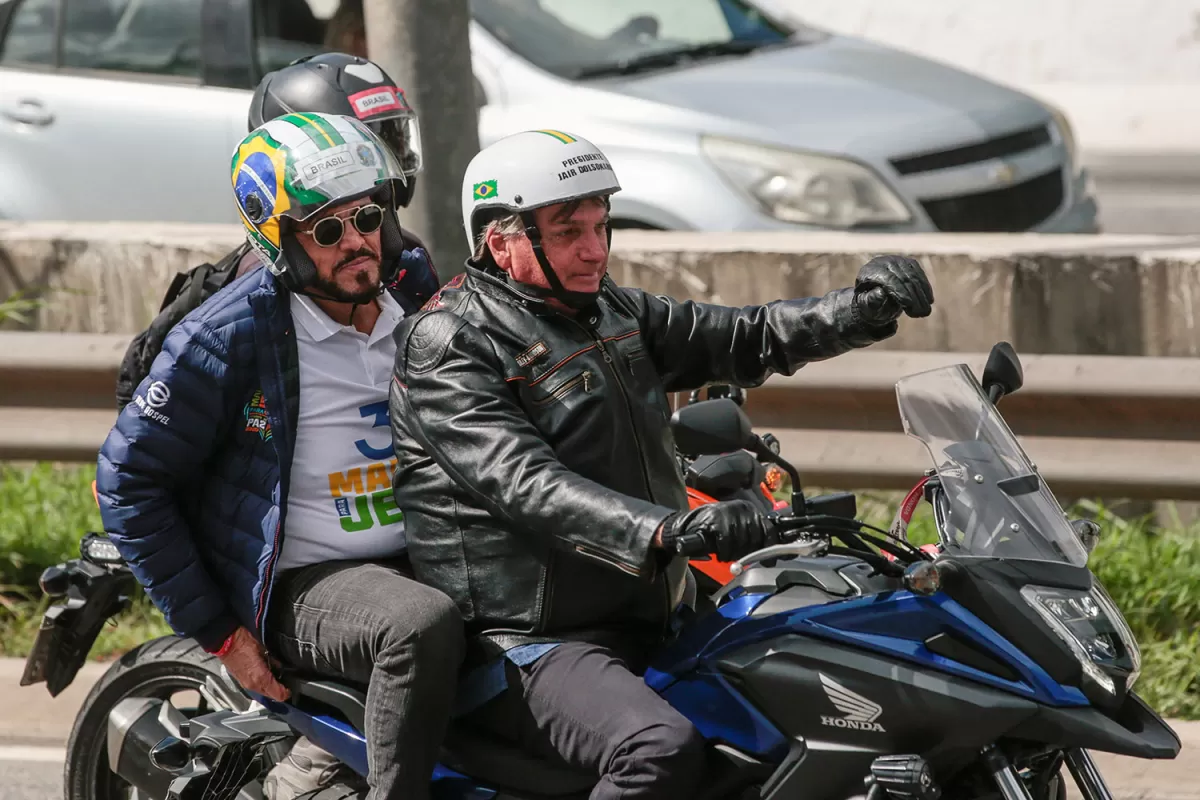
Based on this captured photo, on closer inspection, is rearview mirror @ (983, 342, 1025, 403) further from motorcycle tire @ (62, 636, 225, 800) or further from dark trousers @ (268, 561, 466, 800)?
motorcycle tire @ (62, 636, 225, 800)

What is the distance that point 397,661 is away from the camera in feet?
10.4

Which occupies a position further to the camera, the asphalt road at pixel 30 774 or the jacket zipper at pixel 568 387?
the asphalt road at pixel 30 774

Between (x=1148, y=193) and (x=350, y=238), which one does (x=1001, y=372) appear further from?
(x=1148, y=193)

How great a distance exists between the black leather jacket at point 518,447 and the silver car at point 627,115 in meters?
3.45

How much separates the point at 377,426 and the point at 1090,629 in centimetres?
145

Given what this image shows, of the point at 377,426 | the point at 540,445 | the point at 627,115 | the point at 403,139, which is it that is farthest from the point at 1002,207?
the point at 540,445

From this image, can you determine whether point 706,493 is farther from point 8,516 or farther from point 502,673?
point 8,516

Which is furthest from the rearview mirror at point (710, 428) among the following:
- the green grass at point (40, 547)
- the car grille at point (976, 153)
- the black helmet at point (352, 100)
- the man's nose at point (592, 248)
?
the car grille at point (976, 153)

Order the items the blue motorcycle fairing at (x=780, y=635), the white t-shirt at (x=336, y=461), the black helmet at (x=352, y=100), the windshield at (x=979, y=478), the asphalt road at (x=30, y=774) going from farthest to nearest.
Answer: the asphalt road at (x=30, y=774), the black helmet at (x=352, y=100), the white t-shirt at (x=336, y=461), the windshield at (x=979, y=478), the blue motorcycle fairing at (x=780, y=635)

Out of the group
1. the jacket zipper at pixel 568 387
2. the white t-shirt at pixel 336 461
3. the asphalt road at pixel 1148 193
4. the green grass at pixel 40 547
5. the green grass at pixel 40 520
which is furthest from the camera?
the asphalt road at pixel 1148 193

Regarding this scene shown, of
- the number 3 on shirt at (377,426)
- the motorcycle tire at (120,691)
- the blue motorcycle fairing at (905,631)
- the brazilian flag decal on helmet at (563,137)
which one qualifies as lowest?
the motorcycle tire at (120,691)

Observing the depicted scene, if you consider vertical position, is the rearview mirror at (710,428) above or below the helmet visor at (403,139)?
below

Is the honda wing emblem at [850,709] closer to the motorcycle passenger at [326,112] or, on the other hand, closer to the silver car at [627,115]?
the motorcycle passenger at [326,112]

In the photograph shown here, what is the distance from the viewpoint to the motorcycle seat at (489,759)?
3178mm
